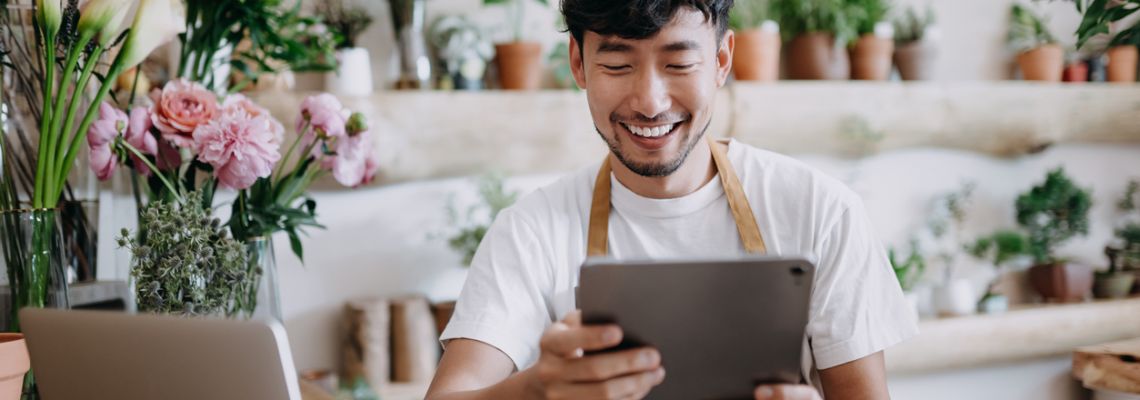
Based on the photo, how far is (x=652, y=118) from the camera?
1343 millimetres

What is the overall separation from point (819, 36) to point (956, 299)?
996mm

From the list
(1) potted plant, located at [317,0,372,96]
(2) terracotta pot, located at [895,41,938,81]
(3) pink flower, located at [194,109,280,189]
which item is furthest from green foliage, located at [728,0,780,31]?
(3) pink flower, located at [194,109,280,189]

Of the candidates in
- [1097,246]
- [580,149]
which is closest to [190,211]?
[580,149]

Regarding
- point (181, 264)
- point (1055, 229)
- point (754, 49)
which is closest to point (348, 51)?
point (181, 264)

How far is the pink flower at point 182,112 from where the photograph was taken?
55.1 inches

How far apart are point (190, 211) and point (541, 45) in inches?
54.8

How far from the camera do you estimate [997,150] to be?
3.13 metres

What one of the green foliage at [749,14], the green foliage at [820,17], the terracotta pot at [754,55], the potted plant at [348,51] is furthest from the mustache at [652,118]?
the green foliage at [820,17]

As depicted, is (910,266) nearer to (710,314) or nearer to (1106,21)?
(1106,21)

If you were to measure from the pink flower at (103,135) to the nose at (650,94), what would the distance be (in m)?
0.81

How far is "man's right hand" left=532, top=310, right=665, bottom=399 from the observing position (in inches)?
35.9

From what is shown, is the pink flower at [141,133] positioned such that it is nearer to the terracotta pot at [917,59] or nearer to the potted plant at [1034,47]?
the terracotta pot at [917,59]

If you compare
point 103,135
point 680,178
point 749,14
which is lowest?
point 680,178

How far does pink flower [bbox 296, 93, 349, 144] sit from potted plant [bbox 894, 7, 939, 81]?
217cm
